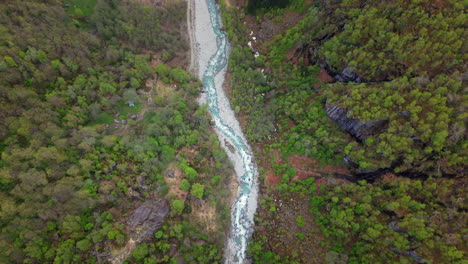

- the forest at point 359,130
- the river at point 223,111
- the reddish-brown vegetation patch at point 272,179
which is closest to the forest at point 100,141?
the river at point 223,111

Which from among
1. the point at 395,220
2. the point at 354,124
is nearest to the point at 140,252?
the point at 395,220

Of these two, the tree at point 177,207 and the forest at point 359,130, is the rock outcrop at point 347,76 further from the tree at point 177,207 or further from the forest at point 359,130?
the tree at point 177,207

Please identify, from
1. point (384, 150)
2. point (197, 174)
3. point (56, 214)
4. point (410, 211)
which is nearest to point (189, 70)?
point (197, 174)

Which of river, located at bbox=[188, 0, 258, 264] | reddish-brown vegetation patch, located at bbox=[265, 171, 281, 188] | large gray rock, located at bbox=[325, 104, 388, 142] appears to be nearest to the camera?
large gray rock, located at bbox=[325, 104, 388, 142]

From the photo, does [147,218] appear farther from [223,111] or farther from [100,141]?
[223,111]

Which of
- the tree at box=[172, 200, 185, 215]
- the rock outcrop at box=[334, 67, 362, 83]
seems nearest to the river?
the tree at box=[172, 200, 185, 215]

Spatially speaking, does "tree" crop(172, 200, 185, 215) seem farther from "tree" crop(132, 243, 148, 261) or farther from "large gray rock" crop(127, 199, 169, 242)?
"tree" crop(132, 243, 148, 261)

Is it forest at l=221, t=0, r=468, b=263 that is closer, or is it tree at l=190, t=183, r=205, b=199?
forest at l=221, t=0, r=468, b=263

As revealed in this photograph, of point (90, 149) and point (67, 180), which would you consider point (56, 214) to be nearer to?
point (67, 180)
